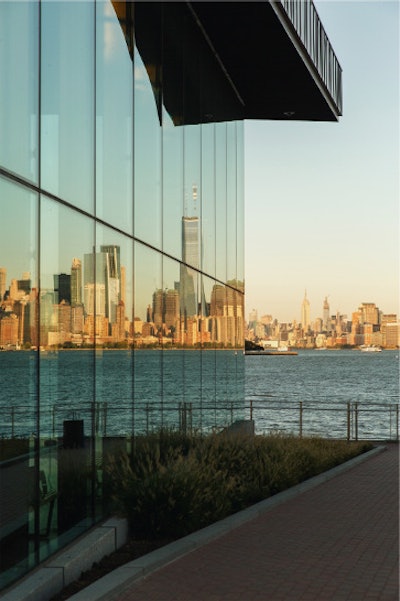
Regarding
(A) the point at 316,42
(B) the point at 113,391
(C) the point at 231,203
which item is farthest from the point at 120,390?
(C) the point at 231,203

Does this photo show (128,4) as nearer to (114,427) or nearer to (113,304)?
(113,304)

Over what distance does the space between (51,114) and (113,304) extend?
140 inches

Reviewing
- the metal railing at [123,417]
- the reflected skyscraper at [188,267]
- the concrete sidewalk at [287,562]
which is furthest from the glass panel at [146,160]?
the concrete sidewalk at [287,562]

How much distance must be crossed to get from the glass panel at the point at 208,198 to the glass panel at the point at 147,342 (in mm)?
4588

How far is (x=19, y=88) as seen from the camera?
913 cm

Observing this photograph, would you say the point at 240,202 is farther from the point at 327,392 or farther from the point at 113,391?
the point at 327,392

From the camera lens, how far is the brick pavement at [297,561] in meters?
8.97

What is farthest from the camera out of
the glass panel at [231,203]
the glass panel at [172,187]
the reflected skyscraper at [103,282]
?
the glass panel at [231,203]

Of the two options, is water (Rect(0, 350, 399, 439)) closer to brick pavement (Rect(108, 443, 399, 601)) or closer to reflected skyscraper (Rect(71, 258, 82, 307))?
reflected skyscraper (Rect(71, 258, 82, 307))

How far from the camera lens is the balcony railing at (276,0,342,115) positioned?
1831 centimetres

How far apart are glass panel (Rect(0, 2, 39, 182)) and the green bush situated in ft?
14.4

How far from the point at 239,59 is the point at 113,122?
840 cm

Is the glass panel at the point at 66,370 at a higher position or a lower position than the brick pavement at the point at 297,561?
higher

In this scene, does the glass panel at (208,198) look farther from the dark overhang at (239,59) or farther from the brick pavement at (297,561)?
the brick pavement at (297,561)
